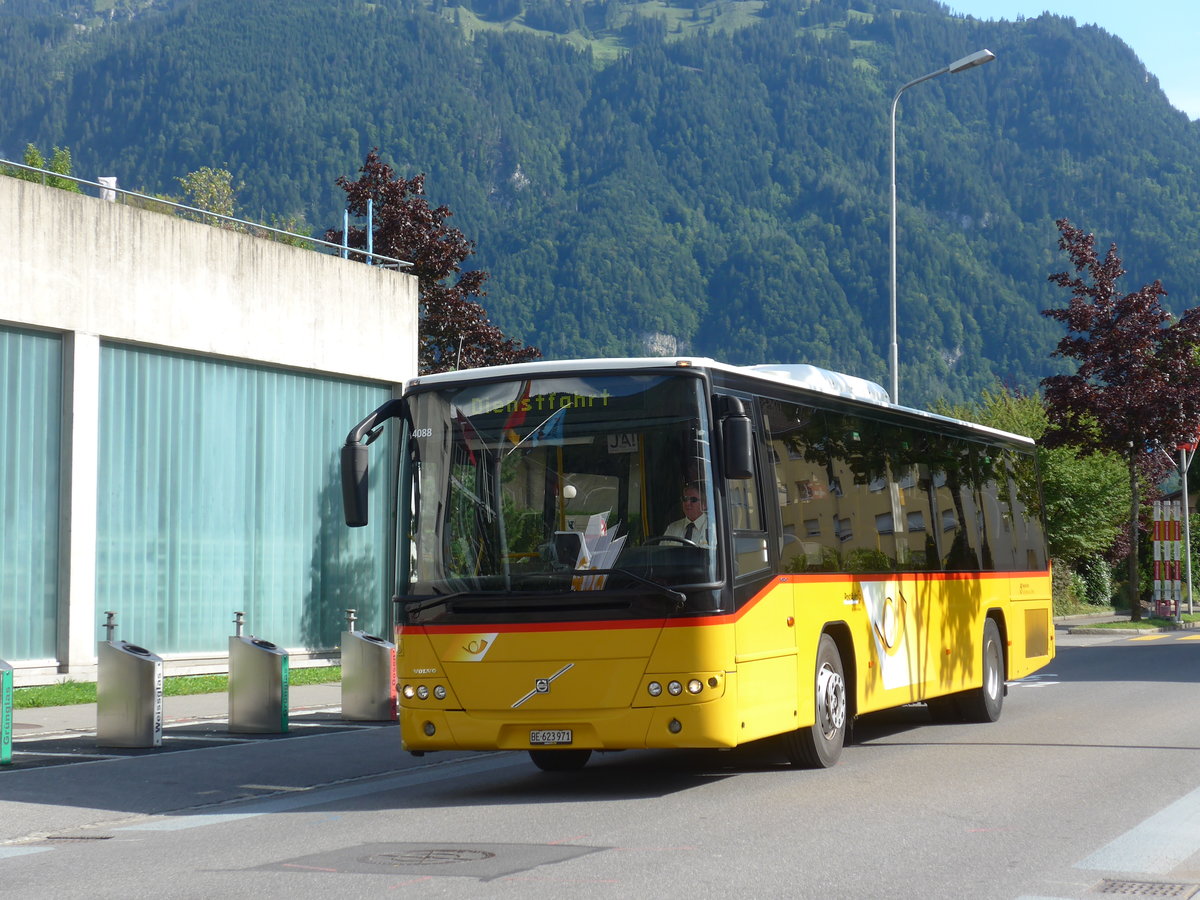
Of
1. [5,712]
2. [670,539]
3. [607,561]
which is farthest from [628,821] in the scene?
[5,712]

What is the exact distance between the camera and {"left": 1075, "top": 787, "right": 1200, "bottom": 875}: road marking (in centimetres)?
784

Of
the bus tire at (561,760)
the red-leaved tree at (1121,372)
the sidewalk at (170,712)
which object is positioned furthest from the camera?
the red-leaved tree at (1121,372)

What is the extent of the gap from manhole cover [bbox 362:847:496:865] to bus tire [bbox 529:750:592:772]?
3.84 meters

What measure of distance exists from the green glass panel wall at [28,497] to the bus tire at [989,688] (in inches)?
440

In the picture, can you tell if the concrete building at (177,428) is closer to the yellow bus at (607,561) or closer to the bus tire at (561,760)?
the bus tire at (561,760)

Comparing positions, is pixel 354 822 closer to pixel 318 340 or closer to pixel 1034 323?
pixel 318 340

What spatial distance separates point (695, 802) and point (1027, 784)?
2402 millimetres

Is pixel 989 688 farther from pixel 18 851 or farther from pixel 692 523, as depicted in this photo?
pixel 18 851

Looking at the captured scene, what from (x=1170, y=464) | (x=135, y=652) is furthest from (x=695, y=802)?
(x=1170, y=464)

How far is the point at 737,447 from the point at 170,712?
9.16 meters

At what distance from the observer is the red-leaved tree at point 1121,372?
1468 inches

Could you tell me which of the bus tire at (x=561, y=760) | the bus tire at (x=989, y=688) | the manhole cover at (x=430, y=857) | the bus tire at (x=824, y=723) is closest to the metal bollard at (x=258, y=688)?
the bus tire at (x=561, y=760)

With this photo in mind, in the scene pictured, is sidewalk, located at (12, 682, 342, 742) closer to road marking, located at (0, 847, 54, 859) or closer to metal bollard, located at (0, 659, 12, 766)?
metal bollard, located at (0, 659, 12, 766)

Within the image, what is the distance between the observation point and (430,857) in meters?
8.28
